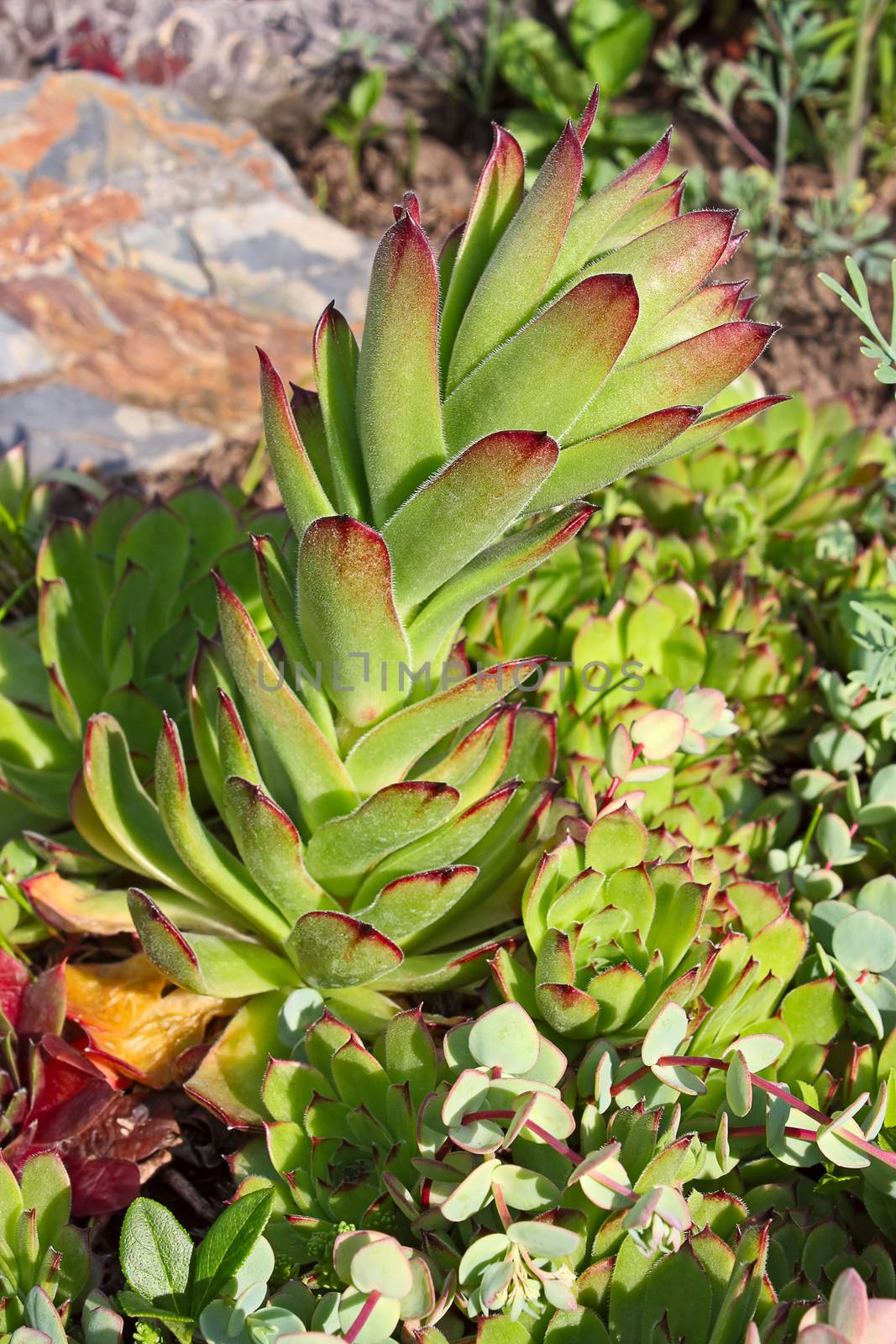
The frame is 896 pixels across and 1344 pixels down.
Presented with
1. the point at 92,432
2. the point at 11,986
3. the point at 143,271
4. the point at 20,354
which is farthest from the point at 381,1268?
the point at 143,271

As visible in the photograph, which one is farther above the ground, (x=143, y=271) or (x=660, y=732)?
(x=143, y=271)

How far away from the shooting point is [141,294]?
363cm

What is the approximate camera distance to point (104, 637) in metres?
2.17

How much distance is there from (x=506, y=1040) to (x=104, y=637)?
1.14 metres

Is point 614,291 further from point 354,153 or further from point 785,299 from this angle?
point 354,153

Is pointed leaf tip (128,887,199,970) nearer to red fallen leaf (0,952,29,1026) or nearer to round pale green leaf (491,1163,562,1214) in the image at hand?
red fallen leaf (0,952,29,1026)

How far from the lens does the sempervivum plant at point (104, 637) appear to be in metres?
2.09

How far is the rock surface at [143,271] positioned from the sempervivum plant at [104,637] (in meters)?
1.08

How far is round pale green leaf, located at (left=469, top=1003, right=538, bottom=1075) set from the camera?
1.48 m

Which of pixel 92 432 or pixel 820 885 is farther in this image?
pixel 92 432

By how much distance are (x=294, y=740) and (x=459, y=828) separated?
29 cm

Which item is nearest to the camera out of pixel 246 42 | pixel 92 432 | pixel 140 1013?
pixel 140 1013

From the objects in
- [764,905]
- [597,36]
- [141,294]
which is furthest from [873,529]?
[597,36]

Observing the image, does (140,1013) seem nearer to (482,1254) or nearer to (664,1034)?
(482,1254)
